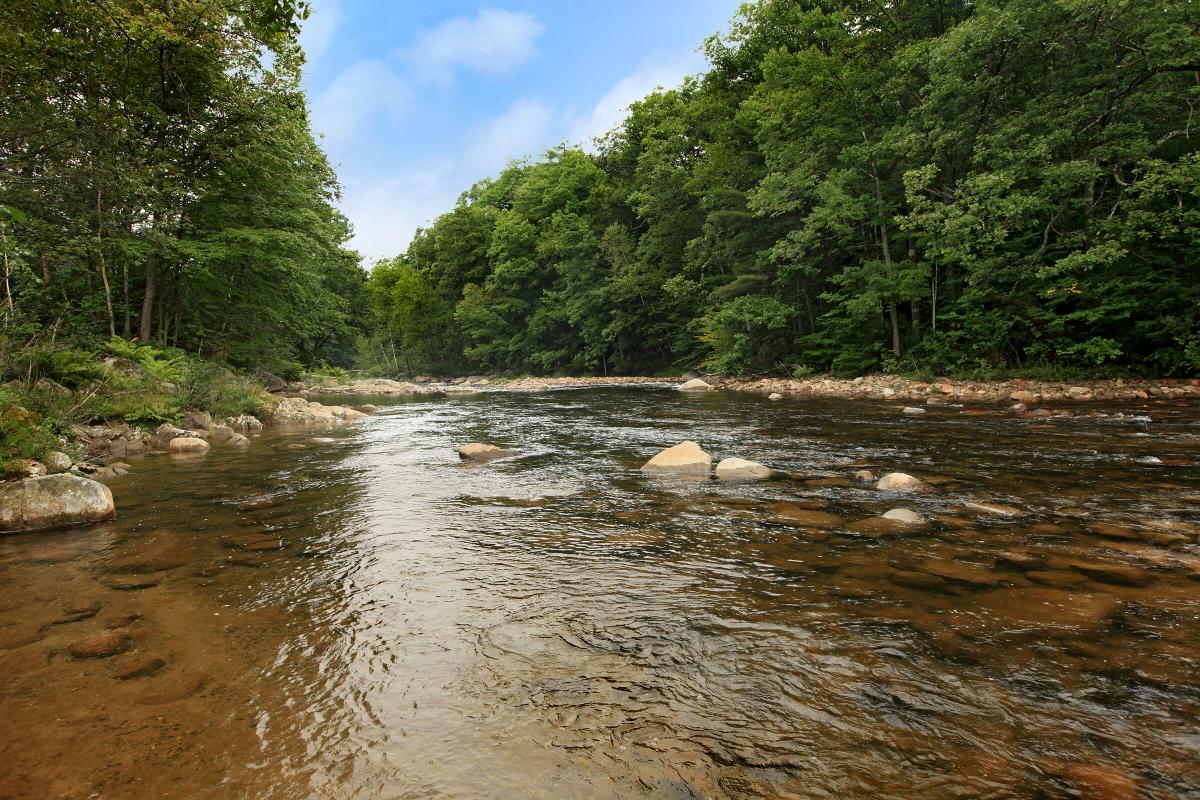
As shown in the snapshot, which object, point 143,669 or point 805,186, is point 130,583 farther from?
point 805,186

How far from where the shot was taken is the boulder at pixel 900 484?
5570 millimetres

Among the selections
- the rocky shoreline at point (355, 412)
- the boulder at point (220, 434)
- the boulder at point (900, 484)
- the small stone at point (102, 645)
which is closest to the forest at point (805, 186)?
the rocky shoreline at point (355, 412)

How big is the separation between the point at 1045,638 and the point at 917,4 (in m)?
23.6

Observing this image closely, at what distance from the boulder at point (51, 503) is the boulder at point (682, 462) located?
5817 mm

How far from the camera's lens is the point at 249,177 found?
16703 millimetres

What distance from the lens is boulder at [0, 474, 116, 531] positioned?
4.95m

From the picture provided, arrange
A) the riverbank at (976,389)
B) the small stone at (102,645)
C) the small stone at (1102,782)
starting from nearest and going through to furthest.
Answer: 1. the small stone at (1102,782)
2. the small stone at (102,645)
3. the riverbank at (976,389)

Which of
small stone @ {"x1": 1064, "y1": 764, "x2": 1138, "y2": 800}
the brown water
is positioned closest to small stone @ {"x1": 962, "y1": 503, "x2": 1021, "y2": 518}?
the brown water

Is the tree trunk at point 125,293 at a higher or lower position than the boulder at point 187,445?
higher

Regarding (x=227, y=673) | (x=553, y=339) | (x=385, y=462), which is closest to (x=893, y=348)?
(x=385, y=462)

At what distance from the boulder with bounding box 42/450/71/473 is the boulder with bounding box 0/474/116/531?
1.07 meters

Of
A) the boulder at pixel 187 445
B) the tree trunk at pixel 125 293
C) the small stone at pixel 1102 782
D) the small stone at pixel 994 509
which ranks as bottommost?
the small stone at pixel 1102 782

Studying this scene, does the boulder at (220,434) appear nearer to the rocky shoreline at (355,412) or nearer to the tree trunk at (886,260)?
the rocky shoreline at (355,412)

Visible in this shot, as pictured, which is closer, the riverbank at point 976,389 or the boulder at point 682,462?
the boulder at point 682,462
